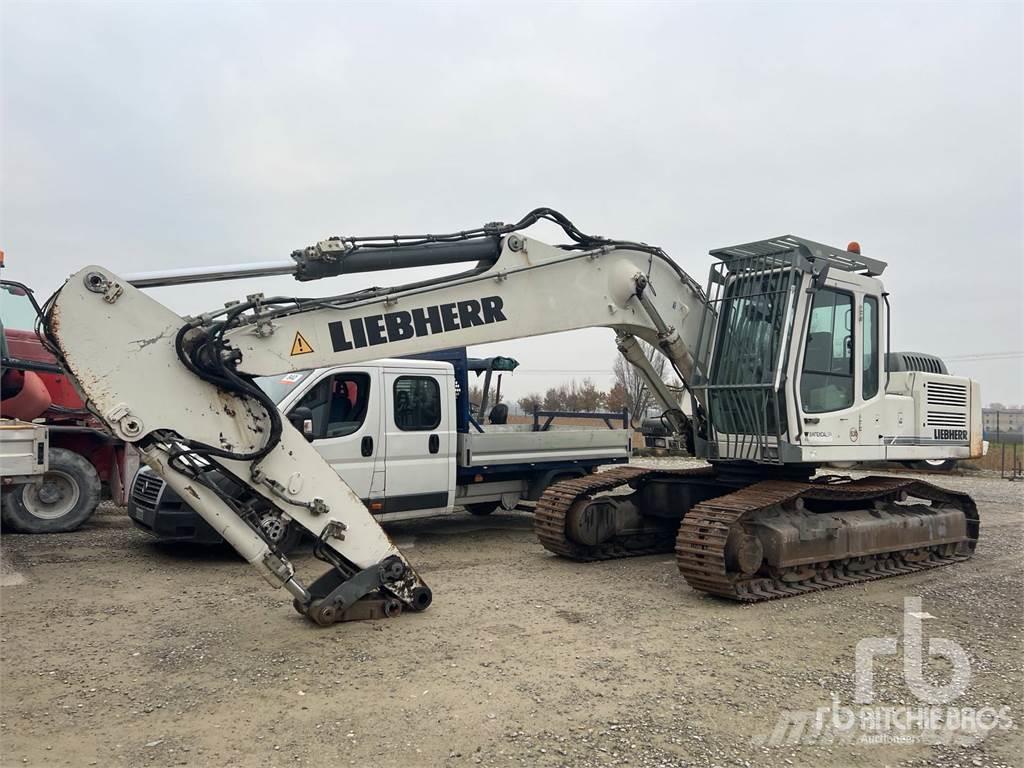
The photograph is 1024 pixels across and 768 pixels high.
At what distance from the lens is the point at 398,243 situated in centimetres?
597

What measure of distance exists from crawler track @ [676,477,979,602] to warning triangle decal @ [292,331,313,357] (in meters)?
3.49

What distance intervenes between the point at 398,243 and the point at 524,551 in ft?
14.3

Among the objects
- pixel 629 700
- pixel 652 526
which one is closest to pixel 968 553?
pixel 652 526

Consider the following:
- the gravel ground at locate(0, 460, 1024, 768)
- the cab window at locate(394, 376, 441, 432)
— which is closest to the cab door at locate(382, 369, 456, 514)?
the cab window at locate(394, 376, 441, 432)

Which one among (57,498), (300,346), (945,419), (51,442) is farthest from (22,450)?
(945,419)

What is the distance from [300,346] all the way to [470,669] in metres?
2.45

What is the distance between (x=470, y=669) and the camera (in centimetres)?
493

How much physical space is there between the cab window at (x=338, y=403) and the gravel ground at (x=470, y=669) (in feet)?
4.79

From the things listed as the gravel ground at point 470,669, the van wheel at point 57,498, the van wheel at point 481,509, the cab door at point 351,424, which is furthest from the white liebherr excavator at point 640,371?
the van wheel at point 57,498

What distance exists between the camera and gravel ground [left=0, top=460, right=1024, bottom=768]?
390cm

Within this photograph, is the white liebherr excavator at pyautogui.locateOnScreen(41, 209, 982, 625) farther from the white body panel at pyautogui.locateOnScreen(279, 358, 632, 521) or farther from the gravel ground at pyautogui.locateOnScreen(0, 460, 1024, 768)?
the white body panel at pyautogui.locateOnScreen(279, 358, 632, 521)

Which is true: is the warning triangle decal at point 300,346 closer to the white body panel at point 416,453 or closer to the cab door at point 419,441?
the white body panel at point 416,453

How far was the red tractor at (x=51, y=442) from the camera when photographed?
31.3 feet

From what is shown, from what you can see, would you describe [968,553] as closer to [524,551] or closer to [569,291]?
[524,551]
